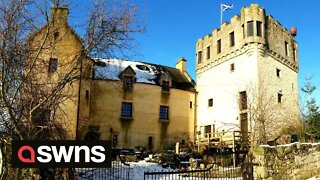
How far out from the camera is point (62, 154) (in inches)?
211

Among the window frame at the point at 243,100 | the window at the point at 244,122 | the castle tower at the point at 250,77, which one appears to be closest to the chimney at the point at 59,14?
the castle tower at the point at 250,77

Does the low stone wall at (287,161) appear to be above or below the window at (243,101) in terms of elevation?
below

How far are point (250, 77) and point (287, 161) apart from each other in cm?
1468

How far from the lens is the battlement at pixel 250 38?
1058 inches

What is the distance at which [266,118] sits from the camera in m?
25.0

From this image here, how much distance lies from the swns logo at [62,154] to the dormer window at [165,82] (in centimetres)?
2467

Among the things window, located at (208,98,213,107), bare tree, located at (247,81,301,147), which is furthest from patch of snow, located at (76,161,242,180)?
window, located at (208,98,213,107)

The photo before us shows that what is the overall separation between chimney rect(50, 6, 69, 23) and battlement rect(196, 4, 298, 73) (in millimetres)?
19540

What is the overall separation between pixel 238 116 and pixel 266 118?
244 centimetres

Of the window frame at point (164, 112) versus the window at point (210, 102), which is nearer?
the window frame at point (164, 112)

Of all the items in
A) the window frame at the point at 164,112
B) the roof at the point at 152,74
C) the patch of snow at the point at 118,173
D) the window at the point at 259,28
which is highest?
the window at the point at 259,28

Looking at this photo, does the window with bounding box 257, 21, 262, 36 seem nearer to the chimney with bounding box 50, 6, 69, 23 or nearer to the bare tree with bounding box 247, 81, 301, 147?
the bare tree with bounding box 247, 81, 301, 147

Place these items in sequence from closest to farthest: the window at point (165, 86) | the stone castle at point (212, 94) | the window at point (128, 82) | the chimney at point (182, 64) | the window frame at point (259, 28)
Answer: the stone castle at point (212, 94), the window frame at point (259, 28), the window at point (128, 82), the window at point (165, 86), the chimney at point (182, 64)

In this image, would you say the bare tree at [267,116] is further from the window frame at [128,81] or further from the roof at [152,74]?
the window frame at [128,81]
